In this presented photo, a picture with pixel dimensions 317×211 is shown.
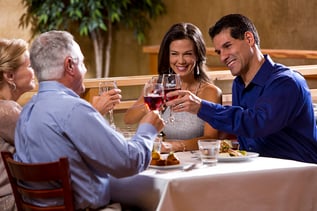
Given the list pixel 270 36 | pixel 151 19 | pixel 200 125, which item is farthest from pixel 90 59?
pixel 200 125

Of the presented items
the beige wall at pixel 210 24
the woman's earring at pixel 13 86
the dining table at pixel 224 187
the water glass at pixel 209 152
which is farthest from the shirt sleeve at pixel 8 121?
the beige wall at pixel 210 24

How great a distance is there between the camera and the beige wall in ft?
28.7

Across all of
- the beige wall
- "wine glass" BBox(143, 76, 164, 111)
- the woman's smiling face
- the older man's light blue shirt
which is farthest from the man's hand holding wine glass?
the beige wall

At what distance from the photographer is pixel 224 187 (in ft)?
10.3

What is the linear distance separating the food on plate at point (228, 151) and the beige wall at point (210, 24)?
4.97 m

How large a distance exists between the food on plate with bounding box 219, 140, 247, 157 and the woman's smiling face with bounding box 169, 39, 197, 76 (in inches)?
36.2

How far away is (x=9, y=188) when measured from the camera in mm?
3471

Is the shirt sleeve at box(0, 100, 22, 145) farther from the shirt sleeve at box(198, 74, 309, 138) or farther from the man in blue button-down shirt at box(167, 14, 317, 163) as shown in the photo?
the shirt sleeve at box(198, 74, 309, 138)

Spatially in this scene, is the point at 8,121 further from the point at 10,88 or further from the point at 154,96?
the point at 154,96

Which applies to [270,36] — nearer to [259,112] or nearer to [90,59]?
[90,59]

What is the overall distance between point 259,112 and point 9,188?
1.17 meters

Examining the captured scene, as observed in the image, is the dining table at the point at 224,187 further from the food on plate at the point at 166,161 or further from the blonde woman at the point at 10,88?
the blonde woman at the point at 10,88

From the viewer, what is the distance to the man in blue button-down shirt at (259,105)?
12.1 feet

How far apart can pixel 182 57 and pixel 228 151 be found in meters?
1.05
